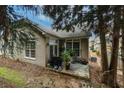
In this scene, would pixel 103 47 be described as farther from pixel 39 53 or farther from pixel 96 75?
pixel 39 53

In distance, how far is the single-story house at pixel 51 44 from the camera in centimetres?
250

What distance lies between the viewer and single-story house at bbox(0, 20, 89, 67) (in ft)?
8.21

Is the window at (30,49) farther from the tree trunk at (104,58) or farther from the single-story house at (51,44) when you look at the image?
the tree trunk at (104,58)

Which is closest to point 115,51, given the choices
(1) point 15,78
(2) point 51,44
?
(2) point 51,44

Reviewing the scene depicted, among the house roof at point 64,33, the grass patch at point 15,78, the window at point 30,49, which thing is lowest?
the grass patch at point 15,78

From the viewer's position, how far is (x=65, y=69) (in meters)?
2.52

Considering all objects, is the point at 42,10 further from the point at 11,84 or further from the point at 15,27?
the point at 11,84

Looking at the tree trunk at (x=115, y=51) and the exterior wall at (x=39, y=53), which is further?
the exterior wall at (x=39, y=53)

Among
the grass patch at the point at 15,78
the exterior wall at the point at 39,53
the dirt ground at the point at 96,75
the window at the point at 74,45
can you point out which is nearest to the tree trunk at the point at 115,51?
the dirt ground at the point at 96,75

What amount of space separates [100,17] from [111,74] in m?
0.73

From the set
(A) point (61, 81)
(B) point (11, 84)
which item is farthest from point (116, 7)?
(B) point (11, 84)

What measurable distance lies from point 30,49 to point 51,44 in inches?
11.8

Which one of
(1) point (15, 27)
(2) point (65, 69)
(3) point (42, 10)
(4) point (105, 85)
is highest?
(3) point (42, 10)

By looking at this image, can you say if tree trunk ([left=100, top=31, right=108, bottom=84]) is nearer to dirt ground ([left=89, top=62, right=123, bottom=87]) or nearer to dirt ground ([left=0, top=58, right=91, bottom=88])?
dirt ground ([left=89, top=62, right=123, bottom=87])
